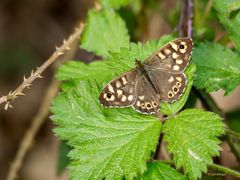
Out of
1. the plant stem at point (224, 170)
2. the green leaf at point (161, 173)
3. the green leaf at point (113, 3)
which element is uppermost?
the green leaf at point (113, 3)

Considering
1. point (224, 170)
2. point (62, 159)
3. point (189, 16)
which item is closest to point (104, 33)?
point (189, 16)

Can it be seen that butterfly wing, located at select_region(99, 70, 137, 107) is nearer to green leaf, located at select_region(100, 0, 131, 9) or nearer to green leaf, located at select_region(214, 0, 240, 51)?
green leaf, located at select_region(214, 0, 240, 51)

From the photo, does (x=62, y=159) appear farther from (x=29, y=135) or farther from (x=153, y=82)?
(x=153, y=82)

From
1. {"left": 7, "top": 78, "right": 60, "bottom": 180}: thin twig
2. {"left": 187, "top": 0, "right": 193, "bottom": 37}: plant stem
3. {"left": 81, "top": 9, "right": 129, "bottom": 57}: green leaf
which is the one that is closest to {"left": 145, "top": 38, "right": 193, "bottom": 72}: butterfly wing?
{"left": 187, "top": 0, "right": 193, "bottom": 37}: plant stem

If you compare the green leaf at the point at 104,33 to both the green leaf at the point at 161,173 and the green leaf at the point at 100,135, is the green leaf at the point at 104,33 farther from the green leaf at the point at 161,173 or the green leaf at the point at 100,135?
the green leaf at the point at 161,173

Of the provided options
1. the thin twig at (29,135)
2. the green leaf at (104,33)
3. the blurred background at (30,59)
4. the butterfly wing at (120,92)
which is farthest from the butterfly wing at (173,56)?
the blurred background at (30,59)

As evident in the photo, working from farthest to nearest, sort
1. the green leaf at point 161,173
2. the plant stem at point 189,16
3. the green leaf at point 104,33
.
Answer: the green leaf at point 104,33 → the plant stem at point 189,16 → the green leaf at point 161,173
